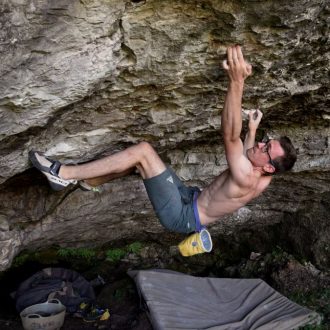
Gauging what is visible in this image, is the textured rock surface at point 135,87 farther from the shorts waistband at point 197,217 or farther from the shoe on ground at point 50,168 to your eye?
the shorts waistband at point 197,217

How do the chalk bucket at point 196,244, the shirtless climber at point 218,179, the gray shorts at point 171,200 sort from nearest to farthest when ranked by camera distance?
the shirtless climber at point 218,179 < the gray shorts at point 171,200 < the chalk bucket at point 196,244

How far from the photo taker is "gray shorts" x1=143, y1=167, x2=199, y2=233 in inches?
191

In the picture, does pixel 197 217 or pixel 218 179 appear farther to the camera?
pixel 197 217

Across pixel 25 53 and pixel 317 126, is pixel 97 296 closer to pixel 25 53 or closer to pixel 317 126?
→ pixel 317 126

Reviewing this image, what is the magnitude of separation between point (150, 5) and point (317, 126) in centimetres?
366

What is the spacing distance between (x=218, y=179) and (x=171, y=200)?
575 mm

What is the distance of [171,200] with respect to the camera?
4977 mm

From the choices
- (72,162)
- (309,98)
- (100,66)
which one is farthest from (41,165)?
(309,98)

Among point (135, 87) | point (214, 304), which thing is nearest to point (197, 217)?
point (135, 87)

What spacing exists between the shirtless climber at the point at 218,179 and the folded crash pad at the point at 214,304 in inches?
74.9

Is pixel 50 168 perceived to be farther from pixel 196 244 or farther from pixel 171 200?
pixel 196 244

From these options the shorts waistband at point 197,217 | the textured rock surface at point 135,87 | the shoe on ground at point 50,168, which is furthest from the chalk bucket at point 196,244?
the shoe on ground at point 50,168

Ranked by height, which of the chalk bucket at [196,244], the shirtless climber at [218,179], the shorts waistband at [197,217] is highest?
the shirtless climber at [218,179]

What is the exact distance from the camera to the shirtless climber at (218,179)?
4.20 metres
